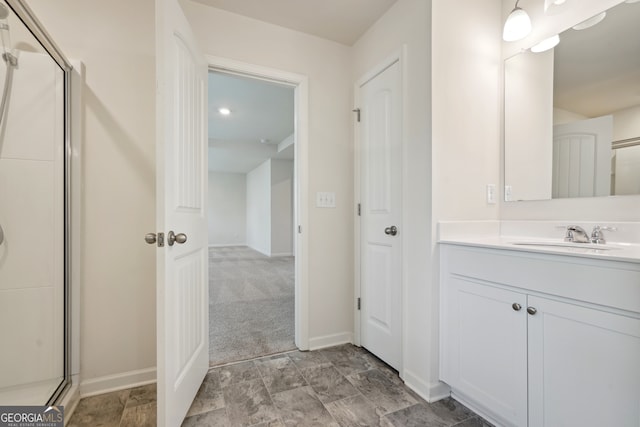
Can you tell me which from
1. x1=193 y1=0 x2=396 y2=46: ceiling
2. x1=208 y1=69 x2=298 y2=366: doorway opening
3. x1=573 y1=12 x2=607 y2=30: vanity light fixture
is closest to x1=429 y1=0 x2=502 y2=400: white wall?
x1=573 y1=12 x2=607 y2=30: vanity light fixture

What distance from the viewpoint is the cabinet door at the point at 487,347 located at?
1203 millimetres

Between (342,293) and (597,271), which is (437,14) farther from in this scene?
(342,293)

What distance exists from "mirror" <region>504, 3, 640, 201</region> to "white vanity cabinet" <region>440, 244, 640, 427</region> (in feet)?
2.24

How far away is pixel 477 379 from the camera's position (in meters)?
1.37

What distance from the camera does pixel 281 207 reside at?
24.2 ft

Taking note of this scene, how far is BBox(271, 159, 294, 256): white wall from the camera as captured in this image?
7242 mm

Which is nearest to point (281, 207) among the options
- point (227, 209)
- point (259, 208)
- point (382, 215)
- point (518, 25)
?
point (259, 208)

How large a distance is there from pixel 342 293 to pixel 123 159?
177 centimetres

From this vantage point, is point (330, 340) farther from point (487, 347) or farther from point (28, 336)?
point (28, 336)

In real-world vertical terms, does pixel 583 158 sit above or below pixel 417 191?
above

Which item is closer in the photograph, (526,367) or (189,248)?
(526,367)

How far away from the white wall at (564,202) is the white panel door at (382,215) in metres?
0.72

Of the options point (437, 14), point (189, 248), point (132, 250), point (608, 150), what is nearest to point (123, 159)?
point (132, 250)

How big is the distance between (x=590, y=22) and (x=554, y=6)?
0.71 feet
